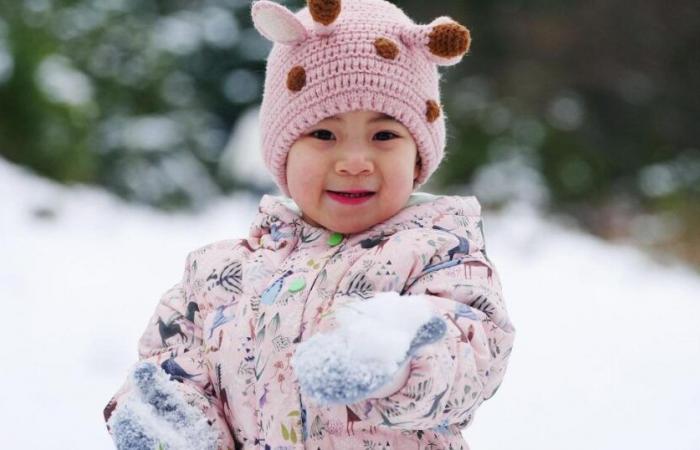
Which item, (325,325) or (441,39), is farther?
(441,39)

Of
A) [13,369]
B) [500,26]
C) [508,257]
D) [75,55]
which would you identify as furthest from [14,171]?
[500,26]

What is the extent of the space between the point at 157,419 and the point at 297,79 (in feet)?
1.43

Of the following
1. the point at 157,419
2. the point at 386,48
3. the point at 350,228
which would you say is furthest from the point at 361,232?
the point at 157,419

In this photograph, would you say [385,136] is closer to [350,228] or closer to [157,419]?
[350,228]

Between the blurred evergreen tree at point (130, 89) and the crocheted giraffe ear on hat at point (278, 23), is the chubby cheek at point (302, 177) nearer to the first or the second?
the crocheted giraffe ear on hat at point (278, 23)

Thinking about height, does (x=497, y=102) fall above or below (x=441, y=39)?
above

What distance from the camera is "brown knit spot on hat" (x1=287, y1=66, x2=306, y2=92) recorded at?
1124mm

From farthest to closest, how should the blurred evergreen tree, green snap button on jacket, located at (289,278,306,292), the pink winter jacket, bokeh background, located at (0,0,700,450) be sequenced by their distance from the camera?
1. the blurred evergreen tree
2. bokeh background, located at (0,0,700,450)
3. green snap button on jacket, located at (289,278,306,292)
4. the pink winter jacket

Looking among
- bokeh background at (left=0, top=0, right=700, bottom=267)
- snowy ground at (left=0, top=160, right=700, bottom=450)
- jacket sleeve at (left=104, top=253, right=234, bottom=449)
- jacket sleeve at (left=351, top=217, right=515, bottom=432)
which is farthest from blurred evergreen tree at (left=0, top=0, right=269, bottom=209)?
jacket sleeve at (left=351, top=217, right=515, bottom=432)

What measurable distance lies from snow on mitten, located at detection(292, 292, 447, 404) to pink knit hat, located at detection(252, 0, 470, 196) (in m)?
0.29

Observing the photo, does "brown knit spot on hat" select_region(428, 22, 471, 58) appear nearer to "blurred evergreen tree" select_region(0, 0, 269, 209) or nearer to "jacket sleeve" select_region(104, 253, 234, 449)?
"jacket sleeve" select_region(104, 253, 234, 449)

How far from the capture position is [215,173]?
3.88 metres

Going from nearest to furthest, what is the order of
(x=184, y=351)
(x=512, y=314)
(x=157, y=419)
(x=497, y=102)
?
(x=157, y=419), (x=184, y=351), (x=512, y=314), (x=497, y=102)

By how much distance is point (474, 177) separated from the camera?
12.9 feet
